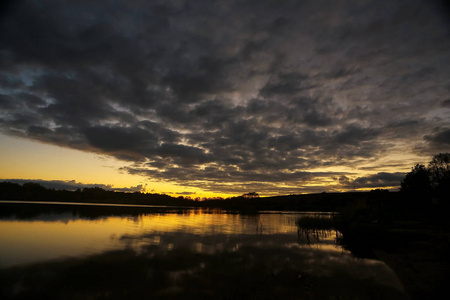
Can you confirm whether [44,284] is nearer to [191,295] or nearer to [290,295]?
[191,295]

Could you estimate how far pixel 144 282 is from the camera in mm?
10539

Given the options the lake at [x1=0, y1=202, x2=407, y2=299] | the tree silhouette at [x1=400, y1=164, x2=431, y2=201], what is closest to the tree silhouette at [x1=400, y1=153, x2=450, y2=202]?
the tree silhouette at [x1=400, y1=164, x2=431, y2=201]

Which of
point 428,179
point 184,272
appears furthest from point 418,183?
point 184,272

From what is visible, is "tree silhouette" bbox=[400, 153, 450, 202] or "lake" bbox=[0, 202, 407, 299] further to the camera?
"tree silhouette" bbox=[400, 153, 450, 202]

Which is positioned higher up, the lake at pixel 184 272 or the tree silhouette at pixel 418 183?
the tree silhouette at pixel 418 183

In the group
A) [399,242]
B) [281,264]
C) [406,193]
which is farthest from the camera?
[406,193]

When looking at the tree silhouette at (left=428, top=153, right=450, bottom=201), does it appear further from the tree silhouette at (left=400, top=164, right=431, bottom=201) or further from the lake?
the lake

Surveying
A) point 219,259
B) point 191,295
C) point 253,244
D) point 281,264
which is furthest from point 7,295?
point 253,244

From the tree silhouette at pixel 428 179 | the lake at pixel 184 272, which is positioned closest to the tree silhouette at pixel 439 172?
the tree silhouette at pixel 428 179

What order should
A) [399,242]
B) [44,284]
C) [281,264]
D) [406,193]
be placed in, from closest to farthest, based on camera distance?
[44,284], [281,264], [399,242], [406,193]

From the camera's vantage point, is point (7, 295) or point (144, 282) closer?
point (7, 295)

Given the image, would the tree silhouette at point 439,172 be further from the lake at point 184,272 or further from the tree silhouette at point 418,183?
the lake at point 184,272

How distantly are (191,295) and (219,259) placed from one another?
19.3ft

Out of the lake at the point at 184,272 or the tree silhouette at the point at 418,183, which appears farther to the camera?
the tree silhouette at the point at 418,183
